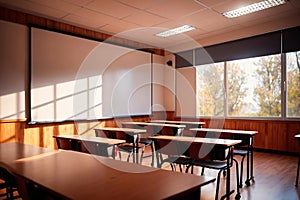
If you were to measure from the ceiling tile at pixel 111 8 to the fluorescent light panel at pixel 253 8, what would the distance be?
6.85ft

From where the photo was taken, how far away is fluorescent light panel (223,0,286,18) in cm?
446

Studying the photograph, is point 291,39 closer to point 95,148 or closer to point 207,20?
point 207,20

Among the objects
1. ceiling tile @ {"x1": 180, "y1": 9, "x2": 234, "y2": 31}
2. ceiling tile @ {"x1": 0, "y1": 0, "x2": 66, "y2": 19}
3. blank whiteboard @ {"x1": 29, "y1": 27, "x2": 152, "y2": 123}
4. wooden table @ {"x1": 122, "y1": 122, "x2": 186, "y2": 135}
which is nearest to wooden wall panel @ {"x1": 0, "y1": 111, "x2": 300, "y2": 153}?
blank whiteboard @ {"x1": 29, "y1": 27, "x2": 152, "y2": 123}

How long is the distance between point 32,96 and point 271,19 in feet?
18.0

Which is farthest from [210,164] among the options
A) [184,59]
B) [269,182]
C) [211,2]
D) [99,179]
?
[184,59]

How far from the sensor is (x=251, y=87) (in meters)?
6.08

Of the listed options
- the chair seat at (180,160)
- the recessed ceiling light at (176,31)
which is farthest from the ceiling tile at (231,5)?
the chair seat at (180,160)

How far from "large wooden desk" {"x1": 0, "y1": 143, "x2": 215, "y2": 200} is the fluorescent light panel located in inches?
169

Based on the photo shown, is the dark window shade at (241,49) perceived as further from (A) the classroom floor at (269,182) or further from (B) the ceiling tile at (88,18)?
(B) the ceiling tile at (88,18)

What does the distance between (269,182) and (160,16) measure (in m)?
3.72

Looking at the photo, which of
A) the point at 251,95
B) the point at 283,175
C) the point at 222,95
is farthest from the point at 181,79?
the point at 283,175

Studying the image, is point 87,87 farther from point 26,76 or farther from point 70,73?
point 26,76

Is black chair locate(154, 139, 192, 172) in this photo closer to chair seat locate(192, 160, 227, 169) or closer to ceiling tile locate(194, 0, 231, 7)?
chair seat locate(192, 160, 227, 169)

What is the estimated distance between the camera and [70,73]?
532cm
